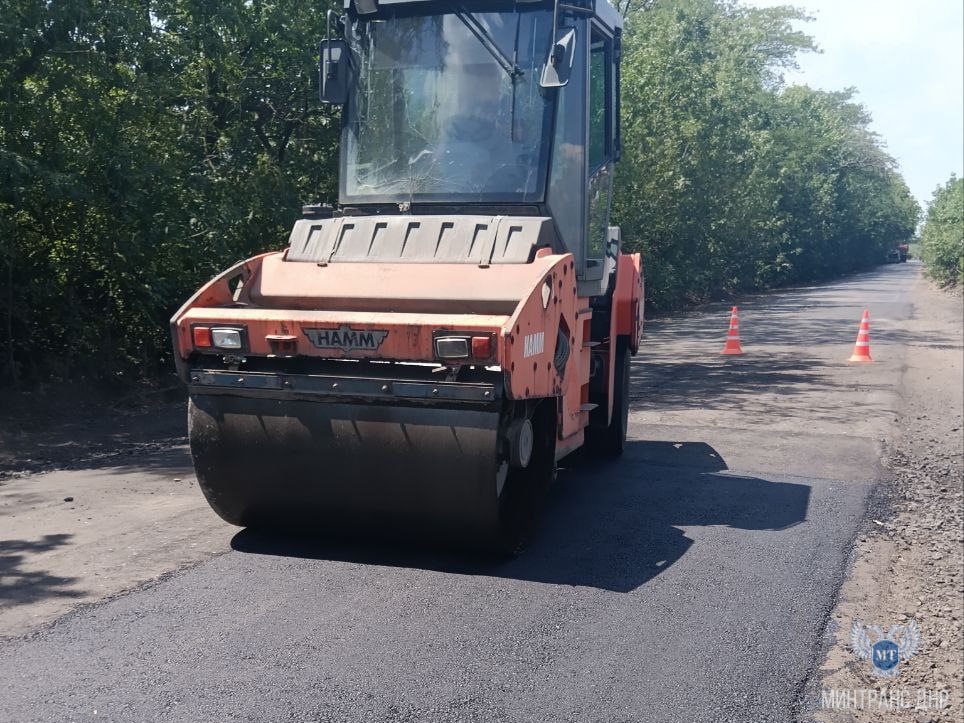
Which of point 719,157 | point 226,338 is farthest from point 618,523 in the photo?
point 719,157

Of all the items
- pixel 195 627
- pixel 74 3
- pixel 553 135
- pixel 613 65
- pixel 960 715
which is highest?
pixel 74 3

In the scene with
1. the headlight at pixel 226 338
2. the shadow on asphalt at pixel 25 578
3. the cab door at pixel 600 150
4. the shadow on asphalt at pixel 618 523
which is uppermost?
the cab door at pixel 600 150

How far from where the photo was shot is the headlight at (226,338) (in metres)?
5.50

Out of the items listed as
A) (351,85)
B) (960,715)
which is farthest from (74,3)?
(960,715)

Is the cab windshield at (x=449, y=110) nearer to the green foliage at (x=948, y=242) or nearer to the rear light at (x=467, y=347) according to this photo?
the rear light at (x=467, y=347)

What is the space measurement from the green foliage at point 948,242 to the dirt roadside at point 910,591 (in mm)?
37474

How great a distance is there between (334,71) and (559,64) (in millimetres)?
1630

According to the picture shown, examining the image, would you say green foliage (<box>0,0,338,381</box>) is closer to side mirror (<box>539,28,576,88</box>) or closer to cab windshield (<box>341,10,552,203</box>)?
cab windshield (<box>341,10,552,203</box>)

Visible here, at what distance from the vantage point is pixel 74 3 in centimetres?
943

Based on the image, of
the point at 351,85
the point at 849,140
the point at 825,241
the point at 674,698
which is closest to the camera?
the point at 674,698

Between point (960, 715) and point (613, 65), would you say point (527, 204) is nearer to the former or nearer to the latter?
point (613, 65)

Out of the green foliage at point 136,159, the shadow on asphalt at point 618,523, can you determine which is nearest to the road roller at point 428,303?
the shadow on asphalt at point 618,523

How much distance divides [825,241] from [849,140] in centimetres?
865

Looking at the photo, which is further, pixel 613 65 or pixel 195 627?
pixel 613 65
